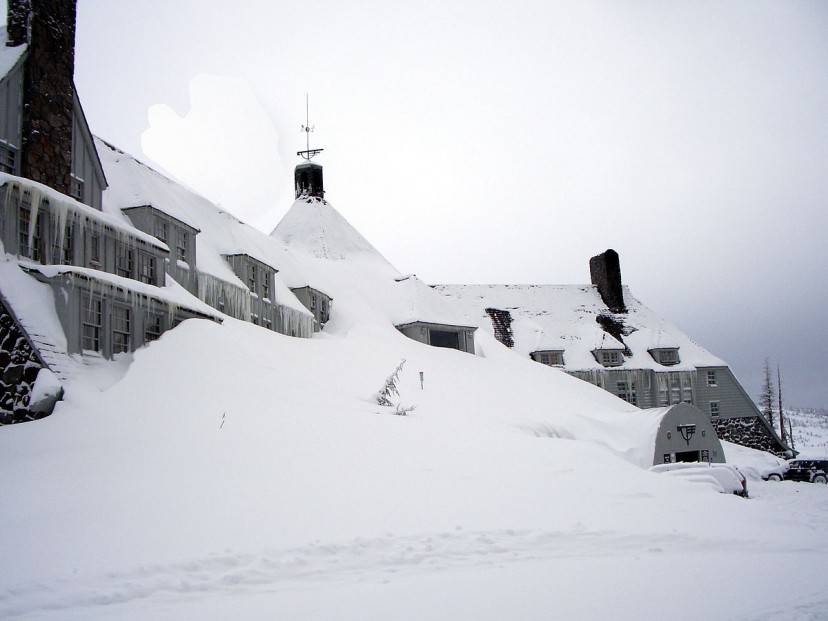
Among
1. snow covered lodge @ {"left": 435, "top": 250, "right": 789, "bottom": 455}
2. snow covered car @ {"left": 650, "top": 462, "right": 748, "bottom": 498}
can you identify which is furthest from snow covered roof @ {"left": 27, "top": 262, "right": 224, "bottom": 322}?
snow covered lodge @ {"left": 435, "top": 250, "right": 789, "bottom": 455}

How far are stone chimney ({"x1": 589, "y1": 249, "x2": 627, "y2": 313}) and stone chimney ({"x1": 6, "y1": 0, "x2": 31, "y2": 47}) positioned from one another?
4042cm

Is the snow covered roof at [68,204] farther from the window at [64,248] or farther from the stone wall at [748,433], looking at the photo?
the stone wall at [748,433]

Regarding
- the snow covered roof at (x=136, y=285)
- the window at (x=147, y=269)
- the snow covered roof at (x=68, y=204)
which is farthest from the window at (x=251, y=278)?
the snow covered roof at (x=68, y=204)

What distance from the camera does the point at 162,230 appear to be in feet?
65.6

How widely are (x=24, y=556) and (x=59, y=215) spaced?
378 inches

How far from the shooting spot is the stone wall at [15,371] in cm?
1134

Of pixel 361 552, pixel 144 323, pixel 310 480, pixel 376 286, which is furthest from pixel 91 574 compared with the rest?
pixel 376 286

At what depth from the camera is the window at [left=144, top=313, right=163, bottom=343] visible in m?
15.1

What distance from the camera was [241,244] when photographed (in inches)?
1016

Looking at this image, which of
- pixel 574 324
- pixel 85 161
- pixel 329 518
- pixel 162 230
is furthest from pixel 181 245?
pixel 574 324

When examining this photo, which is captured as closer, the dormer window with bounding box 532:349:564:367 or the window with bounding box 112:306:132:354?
the window with bounding box 112:306:132:354

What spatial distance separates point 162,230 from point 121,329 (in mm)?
6570

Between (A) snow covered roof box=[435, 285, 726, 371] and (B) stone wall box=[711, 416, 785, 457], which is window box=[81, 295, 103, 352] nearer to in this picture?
(A) snow covered roof box=[435, 285, 726, 371]

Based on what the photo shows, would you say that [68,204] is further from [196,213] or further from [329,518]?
[196,213]
